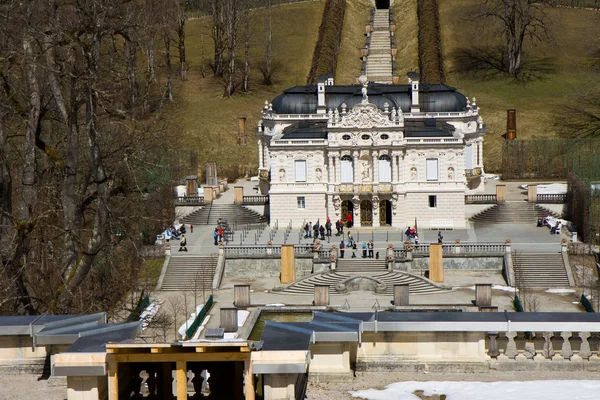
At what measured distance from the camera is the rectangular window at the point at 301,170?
88.6 metres

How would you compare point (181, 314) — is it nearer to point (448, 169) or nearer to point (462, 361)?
point (448, 169)

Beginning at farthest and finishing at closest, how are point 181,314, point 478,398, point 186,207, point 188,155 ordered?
point 188,155 < point 186,207 < point 181,314 < point 478,398

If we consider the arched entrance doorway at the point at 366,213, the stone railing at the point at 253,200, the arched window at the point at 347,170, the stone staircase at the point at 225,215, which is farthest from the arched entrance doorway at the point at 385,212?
the stone railing at the point at 253,200

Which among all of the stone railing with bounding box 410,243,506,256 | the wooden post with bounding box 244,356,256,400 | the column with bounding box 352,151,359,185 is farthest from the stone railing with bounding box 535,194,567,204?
the wooden post with bounding box 244,356,256,400

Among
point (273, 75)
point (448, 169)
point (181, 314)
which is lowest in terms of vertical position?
point (181, 314)

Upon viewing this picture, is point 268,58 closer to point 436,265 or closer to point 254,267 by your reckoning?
point 254,267

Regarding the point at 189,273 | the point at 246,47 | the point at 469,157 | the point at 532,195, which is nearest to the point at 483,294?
the point at 189,273

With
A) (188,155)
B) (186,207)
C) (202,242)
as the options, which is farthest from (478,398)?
(188,155)

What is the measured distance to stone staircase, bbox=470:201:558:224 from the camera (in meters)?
89.6

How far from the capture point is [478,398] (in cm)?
2558

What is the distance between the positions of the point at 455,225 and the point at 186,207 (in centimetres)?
2016

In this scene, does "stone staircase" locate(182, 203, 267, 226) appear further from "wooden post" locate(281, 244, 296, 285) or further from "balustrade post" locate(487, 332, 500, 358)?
"balustrade post" locate(487, 332, 500, 358)

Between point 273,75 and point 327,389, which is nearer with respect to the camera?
point 327,389

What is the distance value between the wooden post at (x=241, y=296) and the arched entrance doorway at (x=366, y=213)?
23230mm
